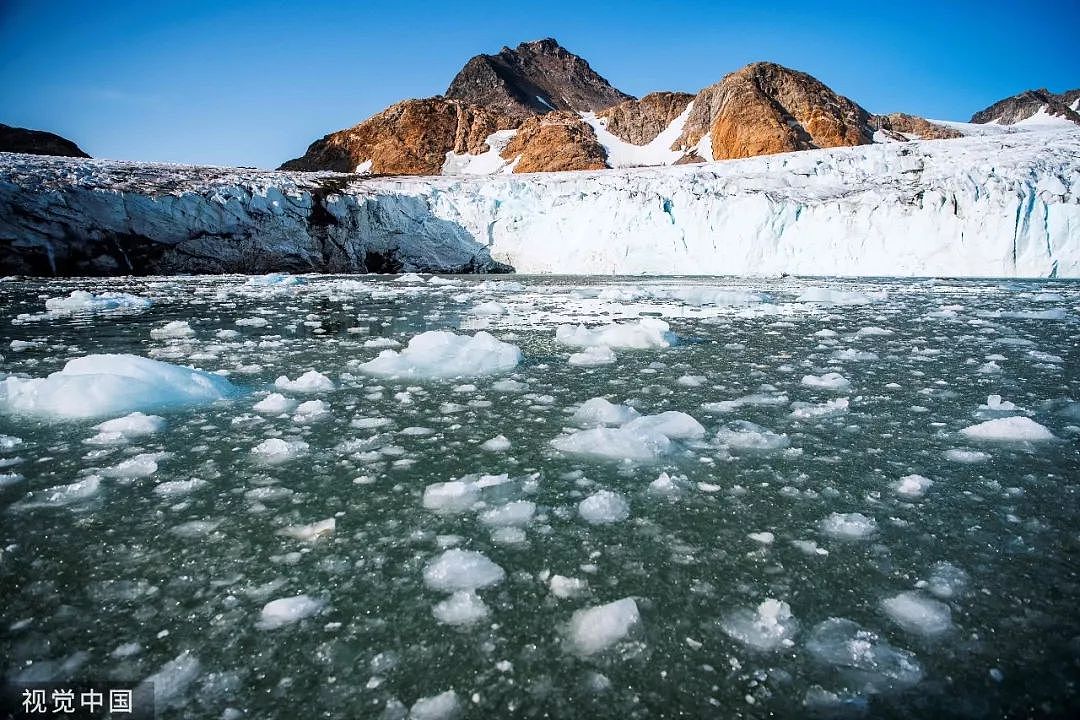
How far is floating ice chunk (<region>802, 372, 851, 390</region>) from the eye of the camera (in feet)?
11.0

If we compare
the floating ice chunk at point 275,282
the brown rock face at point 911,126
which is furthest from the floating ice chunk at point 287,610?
the brown rock face at point 911,126

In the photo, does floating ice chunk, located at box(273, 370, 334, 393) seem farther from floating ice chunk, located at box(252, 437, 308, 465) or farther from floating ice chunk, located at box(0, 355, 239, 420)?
floating ice chunk, located at box(252, 437, 308, 465)

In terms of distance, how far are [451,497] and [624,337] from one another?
319cm

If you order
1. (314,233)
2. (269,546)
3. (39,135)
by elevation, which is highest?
(39,135)

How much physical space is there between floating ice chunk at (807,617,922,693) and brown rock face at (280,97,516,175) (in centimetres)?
6043

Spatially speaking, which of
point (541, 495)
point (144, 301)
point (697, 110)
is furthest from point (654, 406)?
point (697, 110)

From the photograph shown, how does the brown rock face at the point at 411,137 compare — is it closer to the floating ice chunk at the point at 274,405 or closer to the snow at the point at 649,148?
the snow at the point at 649,148

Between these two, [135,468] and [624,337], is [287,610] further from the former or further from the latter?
[624,337]

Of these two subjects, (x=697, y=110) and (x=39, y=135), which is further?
(x=697, y=110)

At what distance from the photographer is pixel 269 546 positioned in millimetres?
1567

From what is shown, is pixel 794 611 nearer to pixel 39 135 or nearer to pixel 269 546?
pixel 269 546

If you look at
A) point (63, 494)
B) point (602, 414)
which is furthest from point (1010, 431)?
point (63, 494)

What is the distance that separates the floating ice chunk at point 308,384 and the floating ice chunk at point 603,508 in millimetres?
2096

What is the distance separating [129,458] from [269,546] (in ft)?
3.60
